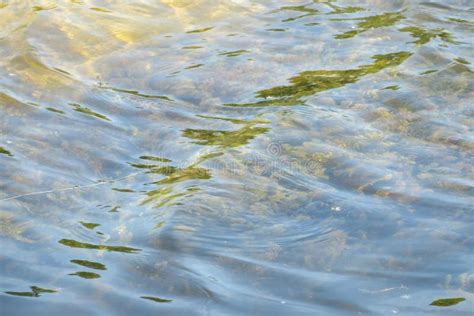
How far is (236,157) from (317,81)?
147 centimetres

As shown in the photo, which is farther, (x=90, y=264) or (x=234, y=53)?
(x=234, y=53)

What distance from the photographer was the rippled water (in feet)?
13.0

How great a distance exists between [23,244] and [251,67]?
117 inches

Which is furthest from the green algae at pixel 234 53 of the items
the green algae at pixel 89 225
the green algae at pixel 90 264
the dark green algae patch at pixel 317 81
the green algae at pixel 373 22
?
the green algae at pixel 90 264

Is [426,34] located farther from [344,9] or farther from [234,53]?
[234,53]

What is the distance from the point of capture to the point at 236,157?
5227 mm

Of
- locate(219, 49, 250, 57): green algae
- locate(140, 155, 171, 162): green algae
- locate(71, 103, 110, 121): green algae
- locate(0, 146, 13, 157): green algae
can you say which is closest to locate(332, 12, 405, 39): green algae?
locate(219, 49, 250, 57): green algae

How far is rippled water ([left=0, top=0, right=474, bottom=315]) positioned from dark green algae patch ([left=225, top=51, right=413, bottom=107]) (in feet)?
0.06

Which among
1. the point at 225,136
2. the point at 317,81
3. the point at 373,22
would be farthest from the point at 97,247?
the point at 373,22

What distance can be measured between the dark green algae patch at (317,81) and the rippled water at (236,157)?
2 cm

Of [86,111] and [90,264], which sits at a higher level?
[86,111]

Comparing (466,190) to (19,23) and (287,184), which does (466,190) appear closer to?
(287,184)

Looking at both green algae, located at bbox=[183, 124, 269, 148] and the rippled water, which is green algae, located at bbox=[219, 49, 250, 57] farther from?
green algae, located at bbox=[183, 124, 269, 148]

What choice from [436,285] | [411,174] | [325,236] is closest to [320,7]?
[411,174]
